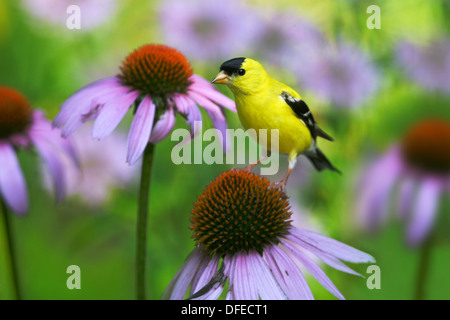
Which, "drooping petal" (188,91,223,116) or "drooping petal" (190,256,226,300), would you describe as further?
"drooping petal" (188,91,223,116)

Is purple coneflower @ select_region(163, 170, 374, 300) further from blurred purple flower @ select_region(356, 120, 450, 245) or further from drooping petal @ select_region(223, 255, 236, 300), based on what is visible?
blurred purple flower @ select_region(356, 120, 450, 245)

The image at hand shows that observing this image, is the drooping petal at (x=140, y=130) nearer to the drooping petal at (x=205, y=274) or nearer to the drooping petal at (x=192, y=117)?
the drooping petal at (x=192, y=117)

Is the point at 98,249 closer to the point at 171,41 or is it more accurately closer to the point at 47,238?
the point at 47,238

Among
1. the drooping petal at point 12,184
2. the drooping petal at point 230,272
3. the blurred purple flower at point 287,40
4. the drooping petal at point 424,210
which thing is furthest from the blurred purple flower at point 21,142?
the drooping petal at point 424,210

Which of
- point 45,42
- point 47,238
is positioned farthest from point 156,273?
point 45,42

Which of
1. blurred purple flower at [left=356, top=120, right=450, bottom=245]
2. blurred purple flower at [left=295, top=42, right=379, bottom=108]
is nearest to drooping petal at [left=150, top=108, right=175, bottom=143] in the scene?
blurred purple flower at [left=356, top=120, right=450, bottom=245]
